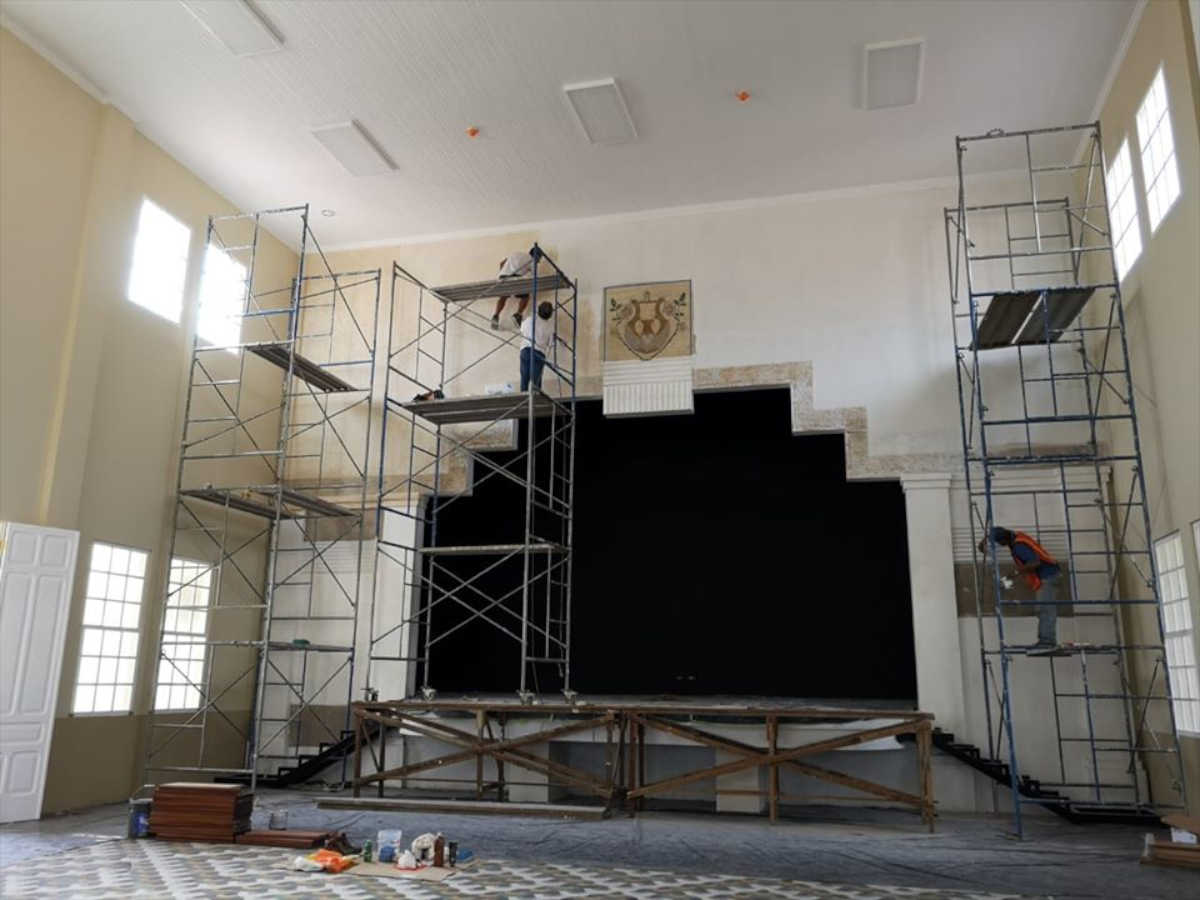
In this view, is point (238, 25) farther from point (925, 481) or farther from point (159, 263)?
point (925, 481)

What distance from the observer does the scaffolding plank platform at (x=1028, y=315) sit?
8.75 m

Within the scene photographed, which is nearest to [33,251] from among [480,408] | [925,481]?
[480,408]

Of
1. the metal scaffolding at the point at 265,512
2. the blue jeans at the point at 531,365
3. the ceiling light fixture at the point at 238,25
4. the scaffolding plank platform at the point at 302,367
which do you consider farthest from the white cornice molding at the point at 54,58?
the blue jeans at the point at 531,365

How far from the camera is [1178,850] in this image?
674cm

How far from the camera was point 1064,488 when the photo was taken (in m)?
9.82

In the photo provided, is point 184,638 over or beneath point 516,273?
beneath

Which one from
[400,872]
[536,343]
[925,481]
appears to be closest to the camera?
[400,872]

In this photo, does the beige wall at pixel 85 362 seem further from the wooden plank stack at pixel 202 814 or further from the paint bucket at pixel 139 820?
the wooden plank stack at pixel 202 814

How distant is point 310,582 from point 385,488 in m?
1.42

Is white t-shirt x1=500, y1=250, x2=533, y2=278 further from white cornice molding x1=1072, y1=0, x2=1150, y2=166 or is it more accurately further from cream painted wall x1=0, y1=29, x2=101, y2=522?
white cornice molding x1=1072, y1=0, x2=1150, y2=166

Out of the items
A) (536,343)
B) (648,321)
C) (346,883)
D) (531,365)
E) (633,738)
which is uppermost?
(648,321)

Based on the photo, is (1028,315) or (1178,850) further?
(1028,315)

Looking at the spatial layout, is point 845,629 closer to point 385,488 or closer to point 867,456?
point 867,456

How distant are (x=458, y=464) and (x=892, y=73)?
6.42 m
